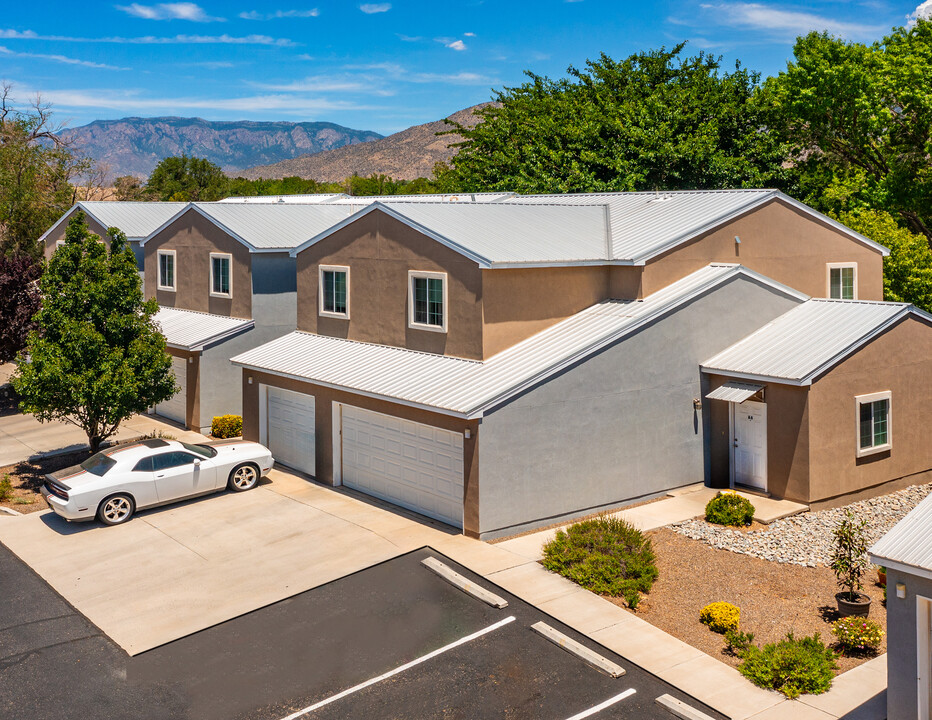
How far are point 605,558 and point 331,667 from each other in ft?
17.0

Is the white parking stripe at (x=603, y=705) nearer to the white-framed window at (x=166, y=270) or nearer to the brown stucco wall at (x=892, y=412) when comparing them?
the brown stucco wall at (x=892, y=412)

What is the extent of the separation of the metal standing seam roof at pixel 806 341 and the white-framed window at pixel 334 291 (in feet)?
31.2

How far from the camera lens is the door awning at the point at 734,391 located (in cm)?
1877

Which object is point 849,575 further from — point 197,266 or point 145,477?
point 197,266

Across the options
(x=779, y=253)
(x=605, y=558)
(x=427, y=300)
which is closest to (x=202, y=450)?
(x=427, y=300)

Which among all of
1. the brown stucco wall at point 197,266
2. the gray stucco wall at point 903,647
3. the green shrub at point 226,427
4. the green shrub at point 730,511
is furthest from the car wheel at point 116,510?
the gray stucco wall at point 903,647

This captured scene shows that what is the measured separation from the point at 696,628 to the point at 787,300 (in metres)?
11.4

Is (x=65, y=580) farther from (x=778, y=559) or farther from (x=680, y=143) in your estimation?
(x=680, y=143)

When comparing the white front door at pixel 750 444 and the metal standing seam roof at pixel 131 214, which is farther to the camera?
the metal standing seam roof at pixel 131 214

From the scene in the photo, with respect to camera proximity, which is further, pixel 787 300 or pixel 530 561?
pixel 787 300

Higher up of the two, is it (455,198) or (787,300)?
(455,198)

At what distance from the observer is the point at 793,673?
451 inches

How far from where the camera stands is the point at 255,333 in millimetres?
27406

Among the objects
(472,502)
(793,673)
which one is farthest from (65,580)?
(793,673)
